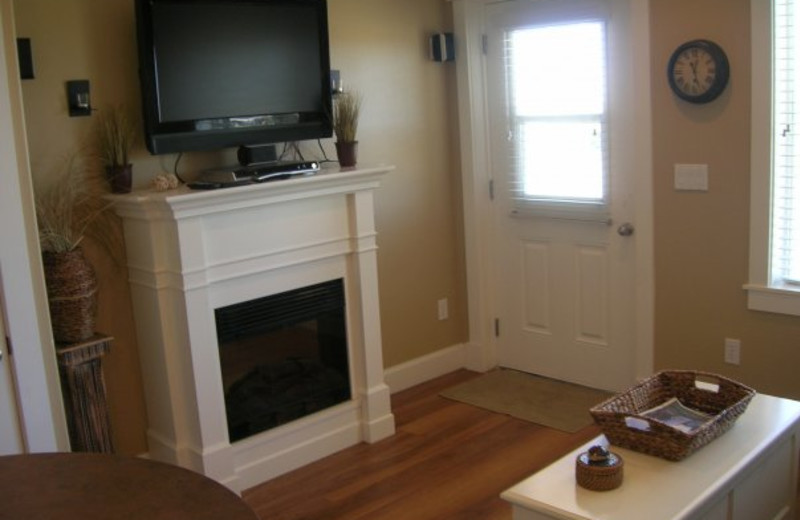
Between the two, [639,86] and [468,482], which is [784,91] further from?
[468,482]

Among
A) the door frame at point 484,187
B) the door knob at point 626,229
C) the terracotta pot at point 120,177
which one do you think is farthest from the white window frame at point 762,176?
the terracotta pot at point 120,177

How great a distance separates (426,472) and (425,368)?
1118mm

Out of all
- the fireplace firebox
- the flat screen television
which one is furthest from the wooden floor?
the flat screen television

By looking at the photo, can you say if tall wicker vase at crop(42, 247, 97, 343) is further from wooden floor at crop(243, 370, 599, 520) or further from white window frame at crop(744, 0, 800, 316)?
white window frame at crop(744, 0, 800, 316)

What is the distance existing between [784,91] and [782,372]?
1178 mm

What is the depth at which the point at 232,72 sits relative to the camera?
11.9 feet

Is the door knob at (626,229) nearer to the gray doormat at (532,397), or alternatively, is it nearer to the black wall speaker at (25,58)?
the gray doormat at (532,397)

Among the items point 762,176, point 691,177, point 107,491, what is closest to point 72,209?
point 107,491

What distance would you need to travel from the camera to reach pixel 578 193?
439 cm

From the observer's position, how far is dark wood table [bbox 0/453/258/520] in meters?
1.55

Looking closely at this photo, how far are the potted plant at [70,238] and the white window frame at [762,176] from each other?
2692 millimetres

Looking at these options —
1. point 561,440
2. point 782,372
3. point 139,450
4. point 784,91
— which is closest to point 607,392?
point 561,440

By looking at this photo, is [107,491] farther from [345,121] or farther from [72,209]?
[345,121]

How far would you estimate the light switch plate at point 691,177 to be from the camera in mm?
3793
